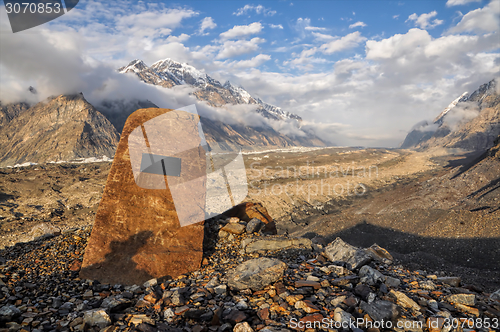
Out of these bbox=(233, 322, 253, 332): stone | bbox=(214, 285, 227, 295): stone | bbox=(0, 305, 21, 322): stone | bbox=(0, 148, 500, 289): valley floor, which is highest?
bbox=(0, 305, 21, 322): stone

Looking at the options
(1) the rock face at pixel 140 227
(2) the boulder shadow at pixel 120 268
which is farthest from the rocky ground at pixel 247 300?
(1) the rock face at pixel 140 227

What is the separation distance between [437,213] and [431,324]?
712 inches

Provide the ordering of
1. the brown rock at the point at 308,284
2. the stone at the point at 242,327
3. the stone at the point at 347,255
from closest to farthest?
the stone at the point at 242,327 < the brown rock at the point at 308,284 < the stone at the point at 347,255

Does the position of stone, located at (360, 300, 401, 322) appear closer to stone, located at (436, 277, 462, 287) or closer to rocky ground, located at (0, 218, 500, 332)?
rocky ground, located at (0, 218, 500, 332)

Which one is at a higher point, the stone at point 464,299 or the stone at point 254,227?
the stone at point 254,227

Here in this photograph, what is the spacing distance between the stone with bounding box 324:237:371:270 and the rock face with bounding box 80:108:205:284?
114 inches

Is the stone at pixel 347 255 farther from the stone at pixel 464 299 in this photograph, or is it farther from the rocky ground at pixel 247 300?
the stone at pixel 464 299

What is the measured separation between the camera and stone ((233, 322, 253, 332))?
107 inches

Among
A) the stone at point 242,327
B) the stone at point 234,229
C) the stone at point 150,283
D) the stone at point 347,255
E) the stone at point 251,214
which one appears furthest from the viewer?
the stone at point 251,214

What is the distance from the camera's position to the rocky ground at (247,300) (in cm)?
291

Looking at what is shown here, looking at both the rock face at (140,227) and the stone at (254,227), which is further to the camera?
the stone at (254,227)

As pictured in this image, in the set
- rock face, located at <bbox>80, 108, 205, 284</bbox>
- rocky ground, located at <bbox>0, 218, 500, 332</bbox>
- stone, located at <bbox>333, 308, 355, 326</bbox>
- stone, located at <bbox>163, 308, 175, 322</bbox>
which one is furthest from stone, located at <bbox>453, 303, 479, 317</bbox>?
rock face, located at <bbox>80, 108, 205, 284</bbox>

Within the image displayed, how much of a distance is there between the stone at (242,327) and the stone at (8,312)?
9.37ft

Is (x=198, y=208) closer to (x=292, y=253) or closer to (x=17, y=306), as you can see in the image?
(x=292, y=253)
